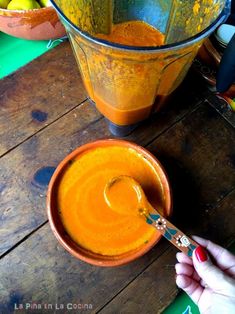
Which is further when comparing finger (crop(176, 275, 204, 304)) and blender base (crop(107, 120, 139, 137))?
blender base (crop(107, 120, 139, 137))

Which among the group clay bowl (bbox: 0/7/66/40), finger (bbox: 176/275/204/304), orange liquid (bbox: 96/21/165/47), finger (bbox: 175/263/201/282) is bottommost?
finger (bbox: 176/275/204/304)

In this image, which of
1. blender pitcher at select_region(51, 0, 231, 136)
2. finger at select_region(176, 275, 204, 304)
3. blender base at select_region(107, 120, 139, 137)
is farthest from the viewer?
blender base at select_region(107, 120, 139, 137)

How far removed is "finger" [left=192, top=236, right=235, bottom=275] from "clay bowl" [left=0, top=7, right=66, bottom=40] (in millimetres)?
509

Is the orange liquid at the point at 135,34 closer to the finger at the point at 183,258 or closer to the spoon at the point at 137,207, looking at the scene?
the spoon at the point at 137,207

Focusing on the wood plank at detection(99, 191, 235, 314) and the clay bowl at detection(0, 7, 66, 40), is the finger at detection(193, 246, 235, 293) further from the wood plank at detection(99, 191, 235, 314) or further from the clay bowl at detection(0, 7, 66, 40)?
the clay bowl at detection(0, 7, 66, 40)

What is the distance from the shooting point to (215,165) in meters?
0.67

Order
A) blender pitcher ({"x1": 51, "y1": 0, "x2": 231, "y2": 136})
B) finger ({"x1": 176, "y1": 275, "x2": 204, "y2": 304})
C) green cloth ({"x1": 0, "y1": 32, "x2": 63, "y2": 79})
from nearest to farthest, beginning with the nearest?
blender pitcher ({"x1": 51, "y1": 0, "x2": 231, "y2": 136}) < finger ({"x1": 176, "y1": 275, "x2": 204, "y2": 304}) < green cloth ({"x1": 0, "y1": 32, "x2": 63, "y2": 79})

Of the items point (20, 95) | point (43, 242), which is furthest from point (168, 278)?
point (20, 95)

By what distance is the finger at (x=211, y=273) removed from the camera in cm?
51

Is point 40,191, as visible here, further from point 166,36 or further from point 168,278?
point 166,36

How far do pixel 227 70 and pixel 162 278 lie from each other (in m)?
0.37

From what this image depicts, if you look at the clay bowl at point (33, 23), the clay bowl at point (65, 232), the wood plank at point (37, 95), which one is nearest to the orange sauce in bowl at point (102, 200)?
the clay bowl at point (65, 232)

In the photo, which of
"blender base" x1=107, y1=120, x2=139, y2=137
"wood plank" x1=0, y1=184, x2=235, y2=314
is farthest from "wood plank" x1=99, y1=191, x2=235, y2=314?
"blender base" x1=107, y1=120, x2=139, y2=137

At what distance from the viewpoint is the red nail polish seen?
54 cm
